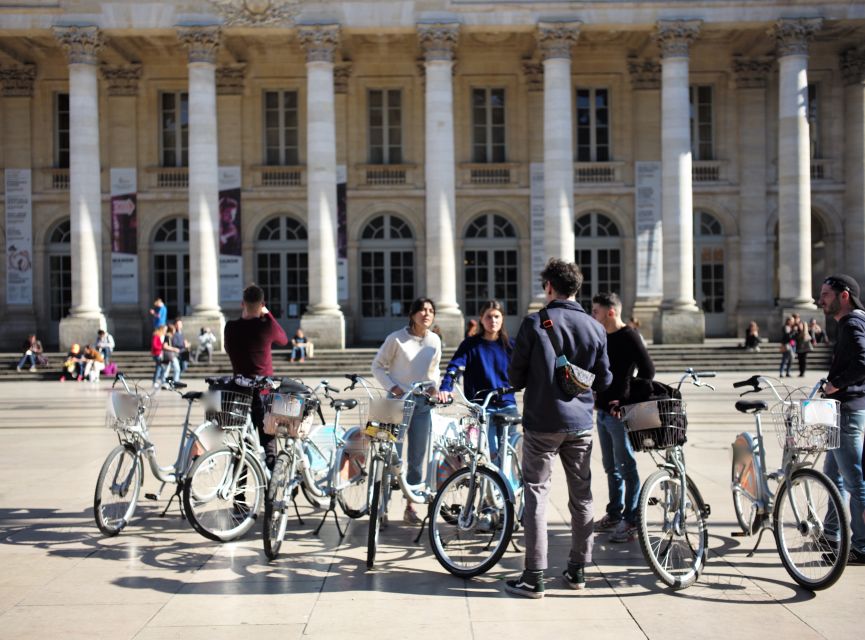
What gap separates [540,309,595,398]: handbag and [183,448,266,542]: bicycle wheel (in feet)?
8.67

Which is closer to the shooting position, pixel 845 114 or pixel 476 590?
pixel 476 590

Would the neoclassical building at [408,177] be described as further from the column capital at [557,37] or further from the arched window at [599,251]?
the column capital at [557,37]

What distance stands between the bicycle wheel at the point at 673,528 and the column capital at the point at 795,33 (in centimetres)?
2576

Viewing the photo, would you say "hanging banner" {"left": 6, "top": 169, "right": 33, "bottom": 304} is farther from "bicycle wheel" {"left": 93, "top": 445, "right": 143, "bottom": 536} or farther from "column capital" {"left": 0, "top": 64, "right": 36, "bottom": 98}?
"bicycle wheel" {"left": 93, "top": 445, "right": 143, "bottom": 536}

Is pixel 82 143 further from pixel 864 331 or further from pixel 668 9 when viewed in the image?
pixel 864 331

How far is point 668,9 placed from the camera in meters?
29.7

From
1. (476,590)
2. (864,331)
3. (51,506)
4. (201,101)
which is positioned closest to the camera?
(476,590)

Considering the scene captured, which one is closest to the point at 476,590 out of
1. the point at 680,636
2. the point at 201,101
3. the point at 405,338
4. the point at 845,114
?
the point at 680,636

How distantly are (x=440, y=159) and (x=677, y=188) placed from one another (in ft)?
22.2

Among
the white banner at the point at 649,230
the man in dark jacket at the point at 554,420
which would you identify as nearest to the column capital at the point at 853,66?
the white banner at the point at 649,230

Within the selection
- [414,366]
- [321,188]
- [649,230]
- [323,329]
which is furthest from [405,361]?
[649,230]

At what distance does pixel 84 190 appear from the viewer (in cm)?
2994

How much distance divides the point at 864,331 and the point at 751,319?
2734 cm

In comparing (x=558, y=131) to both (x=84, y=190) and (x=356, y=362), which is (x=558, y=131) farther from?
(x=84, y=190)
